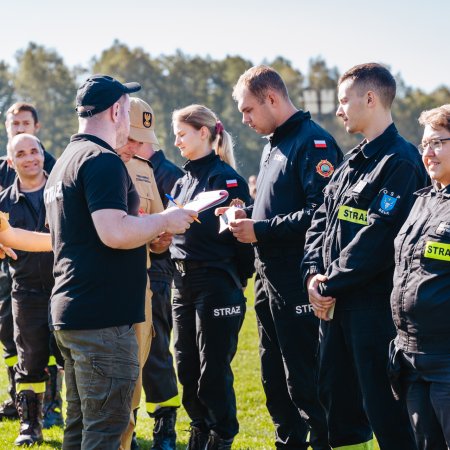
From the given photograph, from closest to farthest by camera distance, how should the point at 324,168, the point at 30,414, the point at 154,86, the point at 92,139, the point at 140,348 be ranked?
the point at 92,139 < the point at 140,348 < the point at 324,168 < the point at 30,414 < the point at 154,86

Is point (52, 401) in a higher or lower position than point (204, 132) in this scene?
lower

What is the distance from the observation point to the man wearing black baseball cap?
4047 millimetres

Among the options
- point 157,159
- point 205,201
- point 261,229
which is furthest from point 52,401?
point 205,201

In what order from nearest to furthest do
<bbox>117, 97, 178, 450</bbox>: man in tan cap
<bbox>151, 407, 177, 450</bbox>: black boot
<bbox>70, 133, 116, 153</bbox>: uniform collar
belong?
<bbox>70, 133, 116, 153</bbox>: uniform collar, <bbox>117, 97, 178, 450</bbox>: man in tan cap, <bbox>151, 407, 177, 450</bbox>: black boot

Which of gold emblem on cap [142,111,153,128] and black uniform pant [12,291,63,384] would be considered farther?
black uniform pant [12,291,63,384]

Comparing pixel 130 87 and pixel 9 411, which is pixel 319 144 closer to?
pixel 130 87

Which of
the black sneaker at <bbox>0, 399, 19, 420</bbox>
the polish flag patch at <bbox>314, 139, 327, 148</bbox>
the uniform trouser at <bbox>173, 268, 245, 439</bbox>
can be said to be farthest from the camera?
the black sneaker at <bbox>0, 399, 19, 420</bbox>

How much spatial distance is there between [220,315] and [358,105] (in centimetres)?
190

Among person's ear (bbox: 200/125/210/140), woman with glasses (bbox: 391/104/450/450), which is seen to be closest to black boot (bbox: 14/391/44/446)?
person's ear (bbox: 200/125/210/140)

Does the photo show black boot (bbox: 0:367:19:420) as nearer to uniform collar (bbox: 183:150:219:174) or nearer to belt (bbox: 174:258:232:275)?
belt (bbox: 174:258:232:275)

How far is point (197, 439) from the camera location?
602 centimetres

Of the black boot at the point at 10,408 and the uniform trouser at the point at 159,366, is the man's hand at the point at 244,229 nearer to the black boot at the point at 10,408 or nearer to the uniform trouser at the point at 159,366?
the uniform trouser at the point at 159,366

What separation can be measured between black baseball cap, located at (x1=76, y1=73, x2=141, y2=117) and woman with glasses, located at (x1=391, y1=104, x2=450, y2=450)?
1639 millimetres

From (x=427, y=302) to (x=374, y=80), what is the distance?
1.36m
